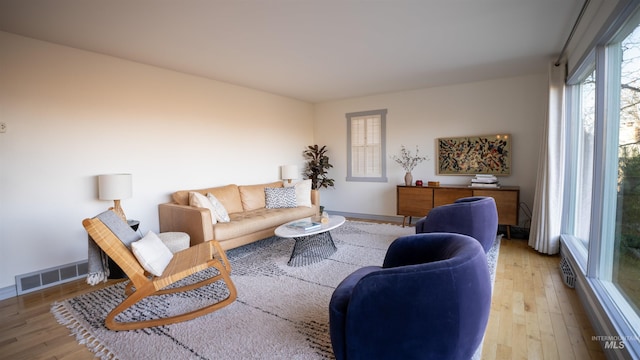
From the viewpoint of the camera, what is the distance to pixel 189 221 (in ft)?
11.9

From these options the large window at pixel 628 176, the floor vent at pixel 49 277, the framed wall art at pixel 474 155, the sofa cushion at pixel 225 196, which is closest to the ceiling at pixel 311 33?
the large window at pixel 628 176

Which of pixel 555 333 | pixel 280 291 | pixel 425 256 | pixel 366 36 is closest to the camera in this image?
pixel 425 256

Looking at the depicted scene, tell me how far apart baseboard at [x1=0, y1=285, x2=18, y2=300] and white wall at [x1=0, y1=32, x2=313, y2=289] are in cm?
6

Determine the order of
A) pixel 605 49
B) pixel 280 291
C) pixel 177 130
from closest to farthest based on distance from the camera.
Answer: pixel 605 49
pixel 280 291
pixel 177 130

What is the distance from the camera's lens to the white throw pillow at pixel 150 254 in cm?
226

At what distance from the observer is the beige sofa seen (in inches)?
142

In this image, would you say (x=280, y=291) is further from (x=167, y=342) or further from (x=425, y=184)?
(x=425, y=184)

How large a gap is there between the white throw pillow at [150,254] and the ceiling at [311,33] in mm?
1889

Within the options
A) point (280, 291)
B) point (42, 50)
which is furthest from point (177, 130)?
point (280, 291)

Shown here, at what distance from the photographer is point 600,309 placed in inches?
79.7

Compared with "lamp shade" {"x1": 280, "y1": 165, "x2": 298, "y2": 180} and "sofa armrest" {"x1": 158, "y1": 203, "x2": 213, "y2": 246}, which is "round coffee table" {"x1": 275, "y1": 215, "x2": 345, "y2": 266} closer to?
"sofa armrest" {"x1": 158, "y1": 203, "x2": 213, "y2": 246}

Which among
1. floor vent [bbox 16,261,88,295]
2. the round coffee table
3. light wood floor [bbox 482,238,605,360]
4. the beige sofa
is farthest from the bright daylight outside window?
floor vent [bbox 16,261,88,295]

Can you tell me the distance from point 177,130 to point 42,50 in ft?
5.16

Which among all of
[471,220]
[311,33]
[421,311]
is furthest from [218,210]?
[421,311]
